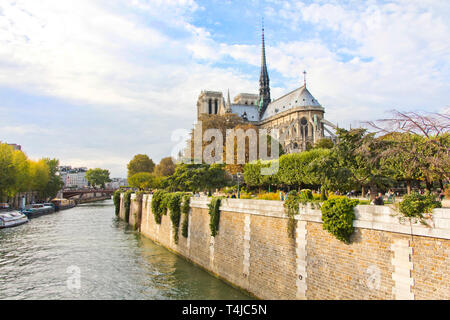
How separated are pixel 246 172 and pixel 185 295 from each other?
22741mm

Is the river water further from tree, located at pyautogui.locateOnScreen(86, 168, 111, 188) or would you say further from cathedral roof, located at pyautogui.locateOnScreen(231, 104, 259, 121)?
tree, located at pyautogui.locateOnScreen(86, 168, 111, 188)

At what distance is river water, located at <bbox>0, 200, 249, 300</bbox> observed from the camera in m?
14.9

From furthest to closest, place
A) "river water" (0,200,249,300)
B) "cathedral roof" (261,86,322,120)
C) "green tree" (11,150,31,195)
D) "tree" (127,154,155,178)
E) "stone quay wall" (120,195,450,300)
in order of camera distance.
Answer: "tree" (127,154,155,178) → "cathedral roof" (261,86,322,120) → "green tree" (11,150,31,195) → "river water" (0,200,249,300) → "stone quay wall" (120,195,450,300)

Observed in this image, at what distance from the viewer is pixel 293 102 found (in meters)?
88.6

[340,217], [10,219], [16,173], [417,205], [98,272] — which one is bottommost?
[98,272]

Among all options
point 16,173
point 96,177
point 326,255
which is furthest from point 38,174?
point 96,177

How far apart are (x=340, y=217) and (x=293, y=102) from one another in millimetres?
81720

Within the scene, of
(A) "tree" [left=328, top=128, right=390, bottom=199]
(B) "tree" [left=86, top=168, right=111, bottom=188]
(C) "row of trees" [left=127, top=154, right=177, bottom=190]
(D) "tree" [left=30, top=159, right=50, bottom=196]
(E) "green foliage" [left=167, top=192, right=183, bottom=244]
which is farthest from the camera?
(B) "tree" [left=86, top=168, right=111, bottom=188]

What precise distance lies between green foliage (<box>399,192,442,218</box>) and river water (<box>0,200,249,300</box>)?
7.95 meters

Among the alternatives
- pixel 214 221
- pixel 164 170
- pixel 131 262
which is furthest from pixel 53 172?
pixel 214 221

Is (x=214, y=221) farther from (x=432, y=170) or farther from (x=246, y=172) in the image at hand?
(x=246, y=172)

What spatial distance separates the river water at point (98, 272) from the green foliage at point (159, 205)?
2.31m

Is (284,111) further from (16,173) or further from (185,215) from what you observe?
(185,215)

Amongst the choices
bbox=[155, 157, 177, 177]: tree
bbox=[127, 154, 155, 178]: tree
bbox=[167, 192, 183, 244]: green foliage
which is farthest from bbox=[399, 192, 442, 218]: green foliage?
bbox=[127, 154, 155, 178]: tree
